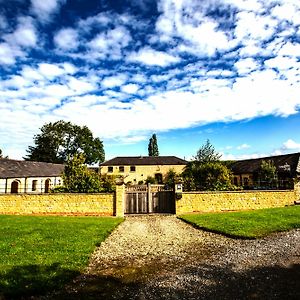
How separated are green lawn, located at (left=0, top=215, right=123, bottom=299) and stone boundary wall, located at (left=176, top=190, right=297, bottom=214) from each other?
7.06 m

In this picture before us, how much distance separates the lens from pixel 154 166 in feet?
176

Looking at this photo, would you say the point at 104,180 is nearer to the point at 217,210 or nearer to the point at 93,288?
the point at 217,210

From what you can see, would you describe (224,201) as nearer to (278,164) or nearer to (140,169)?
(278,164)

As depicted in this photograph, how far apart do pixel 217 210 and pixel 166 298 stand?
1466 centimetres

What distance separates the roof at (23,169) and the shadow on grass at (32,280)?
27.1 m

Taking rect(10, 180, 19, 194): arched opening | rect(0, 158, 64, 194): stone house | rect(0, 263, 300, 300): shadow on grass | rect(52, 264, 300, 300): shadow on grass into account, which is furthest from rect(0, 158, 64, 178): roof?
rect(52, 264, 300, 300): shadow on grass

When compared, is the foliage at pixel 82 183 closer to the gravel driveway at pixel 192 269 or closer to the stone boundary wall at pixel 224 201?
the stone boundary wall at pixel 224 201

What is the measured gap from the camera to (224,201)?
19500mm

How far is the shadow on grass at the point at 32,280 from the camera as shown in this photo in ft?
18.7

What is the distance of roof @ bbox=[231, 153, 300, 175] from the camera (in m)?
35.2

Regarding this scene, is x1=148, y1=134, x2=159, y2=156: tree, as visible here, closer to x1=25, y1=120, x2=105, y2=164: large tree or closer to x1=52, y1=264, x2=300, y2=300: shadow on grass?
x1=25, y1=120, x2=105, y2=164: large tree

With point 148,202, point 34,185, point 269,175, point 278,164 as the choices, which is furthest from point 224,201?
point 34,185

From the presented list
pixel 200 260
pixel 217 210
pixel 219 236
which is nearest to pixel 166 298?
pixel 200 260

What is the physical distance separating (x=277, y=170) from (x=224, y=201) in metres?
21.1
